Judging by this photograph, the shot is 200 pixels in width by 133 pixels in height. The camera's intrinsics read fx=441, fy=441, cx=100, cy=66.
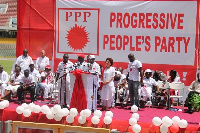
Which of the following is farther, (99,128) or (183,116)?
(183,116)

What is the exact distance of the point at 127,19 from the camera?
46.2 ft

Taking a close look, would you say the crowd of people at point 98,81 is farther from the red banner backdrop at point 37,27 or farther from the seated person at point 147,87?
the red banner backdrop at point 37,27

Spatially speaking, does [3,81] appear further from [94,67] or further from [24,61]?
[94,67]

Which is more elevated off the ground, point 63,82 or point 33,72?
point 33,72

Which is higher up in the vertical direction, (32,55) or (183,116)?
(32,55)

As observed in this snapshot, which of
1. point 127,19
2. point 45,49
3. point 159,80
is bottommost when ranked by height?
point 159,80

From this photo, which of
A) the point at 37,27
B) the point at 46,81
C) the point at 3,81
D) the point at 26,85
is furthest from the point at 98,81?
the point at 37,27

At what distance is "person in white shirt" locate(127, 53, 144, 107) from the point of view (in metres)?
12.2

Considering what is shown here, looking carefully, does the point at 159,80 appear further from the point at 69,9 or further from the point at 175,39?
the point at 69,9

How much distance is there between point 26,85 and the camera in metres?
13.5

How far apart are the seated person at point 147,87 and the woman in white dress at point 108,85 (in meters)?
1.06

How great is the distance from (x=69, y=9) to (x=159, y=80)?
4069 mm

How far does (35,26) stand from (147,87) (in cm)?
495

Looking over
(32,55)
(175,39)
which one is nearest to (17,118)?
(175,39)
